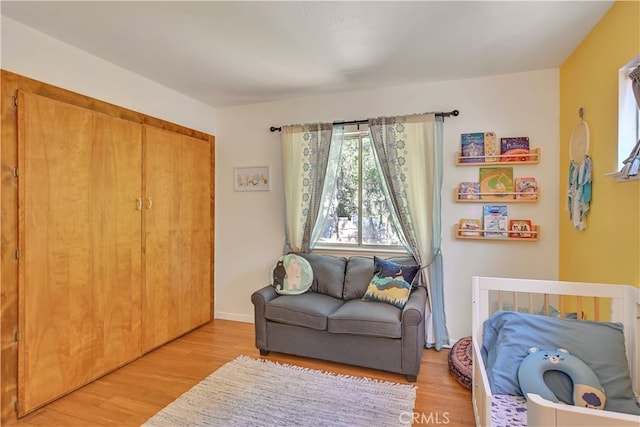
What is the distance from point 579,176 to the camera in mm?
2305

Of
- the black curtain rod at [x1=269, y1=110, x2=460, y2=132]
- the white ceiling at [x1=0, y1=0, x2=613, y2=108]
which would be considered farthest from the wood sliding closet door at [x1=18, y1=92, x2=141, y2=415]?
the black curtain rod at [x1=269, y1=110, x2=460, y2=132]

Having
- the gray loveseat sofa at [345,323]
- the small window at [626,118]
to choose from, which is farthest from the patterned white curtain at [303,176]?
the small window at [626,118]

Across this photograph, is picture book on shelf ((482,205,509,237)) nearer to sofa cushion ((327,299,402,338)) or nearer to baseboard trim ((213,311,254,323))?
sofa cushion ((327,299,402,338))

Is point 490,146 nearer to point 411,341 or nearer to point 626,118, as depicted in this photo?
point 626,118

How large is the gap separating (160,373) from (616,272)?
3204 millimetres

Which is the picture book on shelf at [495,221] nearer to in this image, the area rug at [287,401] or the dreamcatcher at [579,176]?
the dreamcatcher at [579,176]

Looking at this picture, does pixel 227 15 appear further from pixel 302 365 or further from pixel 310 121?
pixel 302 365

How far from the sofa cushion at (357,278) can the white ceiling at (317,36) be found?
1.72 metres

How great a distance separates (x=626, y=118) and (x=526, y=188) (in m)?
1.09

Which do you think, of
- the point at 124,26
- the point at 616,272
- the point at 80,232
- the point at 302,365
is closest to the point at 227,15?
the point at 124,26

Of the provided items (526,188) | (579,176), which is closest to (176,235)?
(526,188)

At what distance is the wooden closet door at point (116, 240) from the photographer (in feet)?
8.23

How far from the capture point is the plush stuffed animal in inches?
55.3

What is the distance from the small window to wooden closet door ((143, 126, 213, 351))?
338 centimetres
